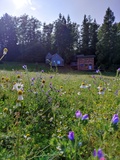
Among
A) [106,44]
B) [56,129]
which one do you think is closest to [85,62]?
[106,44]

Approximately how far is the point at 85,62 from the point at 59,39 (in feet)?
23.1

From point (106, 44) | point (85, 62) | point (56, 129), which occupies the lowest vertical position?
point (56, 129)

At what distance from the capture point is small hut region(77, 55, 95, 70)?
104 feet

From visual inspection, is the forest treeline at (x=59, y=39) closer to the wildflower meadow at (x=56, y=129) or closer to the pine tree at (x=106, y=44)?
the pine tree at (x=106, y=44)

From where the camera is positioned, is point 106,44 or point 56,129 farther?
point 106,44

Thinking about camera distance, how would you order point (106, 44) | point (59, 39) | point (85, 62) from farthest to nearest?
point (59, 39), point (85, 62), point (106, 44)

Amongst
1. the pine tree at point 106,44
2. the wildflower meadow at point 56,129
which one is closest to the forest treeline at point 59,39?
the pine tree at point 106,44

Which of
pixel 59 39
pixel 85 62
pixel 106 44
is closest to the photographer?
pixel 106 44

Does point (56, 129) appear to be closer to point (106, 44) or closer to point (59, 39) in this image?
point (106, 44)

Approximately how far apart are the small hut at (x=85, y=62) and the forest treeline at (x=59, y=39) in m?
1.06

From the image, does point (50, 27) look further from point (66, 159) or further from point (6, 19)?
point (66, 159)

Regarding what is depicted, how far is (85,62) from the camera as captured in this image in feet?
104

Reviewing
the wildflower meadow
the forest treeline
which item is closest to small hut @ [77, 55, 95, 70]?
the forest treeline

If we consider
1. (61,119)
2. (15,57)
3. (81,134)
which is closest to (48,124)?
(61,119)
